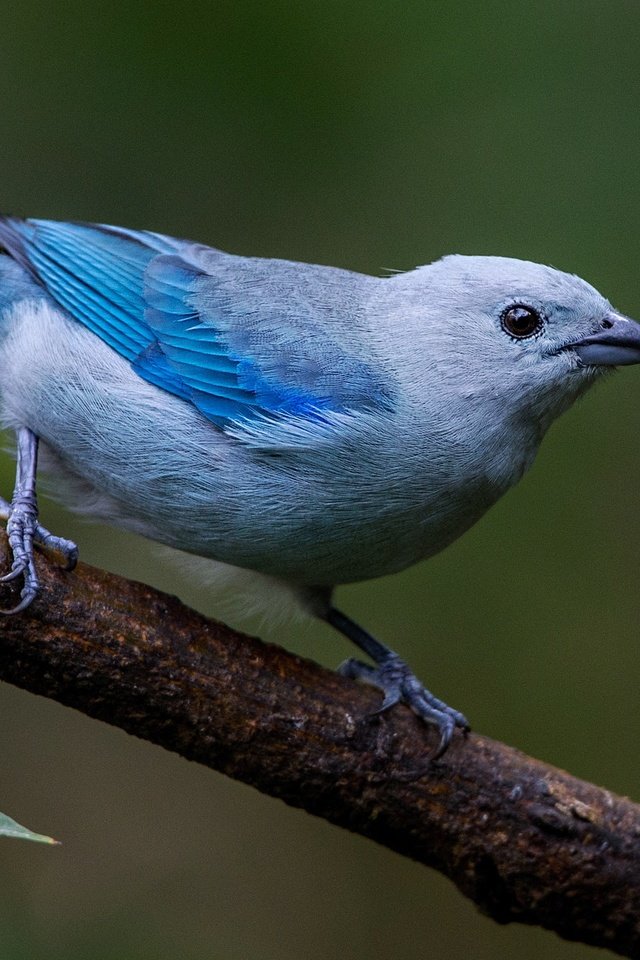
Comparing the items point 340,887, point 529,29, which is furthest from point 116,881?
point 529,29

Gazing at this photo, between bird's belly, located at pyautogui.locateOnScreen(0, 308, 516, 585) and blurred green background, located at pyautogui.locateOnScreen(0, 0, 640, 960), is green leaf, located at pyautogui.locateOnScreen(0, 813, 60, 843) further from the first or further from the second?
blurred green background, located at pyautogui.locateOnScreen(0, 0, 640, 960)

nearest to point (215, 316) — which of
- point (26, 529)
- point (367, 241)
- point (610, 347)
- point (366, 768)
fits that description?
point (26, 529)

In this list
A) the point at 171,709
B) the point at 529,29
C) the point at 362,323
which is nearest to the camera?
the point at 171,709

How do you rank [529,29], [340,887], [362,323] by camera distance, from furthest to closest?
1. [340,887]
2. [529,29]
3. [362,323]

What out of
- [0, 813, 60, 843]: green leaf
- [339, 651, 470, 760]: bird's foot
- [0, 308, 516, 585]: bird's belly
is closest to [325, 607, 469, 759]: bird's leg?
[339, 651, 470, 760]: bird's foot

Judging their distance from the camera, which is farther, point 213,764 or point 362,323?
point 362,323

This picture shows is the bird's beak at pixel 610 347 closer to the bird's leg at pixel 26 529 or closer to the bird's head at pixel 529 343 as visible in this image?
the bird's head at pixel 529 343

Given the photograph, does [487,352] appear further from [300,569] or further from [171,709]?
[171,709]
